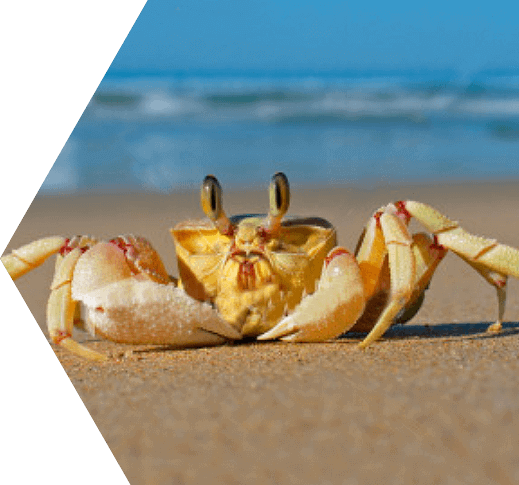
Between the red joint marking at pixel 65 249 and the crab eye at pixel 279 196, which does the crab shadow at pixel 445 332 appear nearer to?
the crab eye at pixel 279 196

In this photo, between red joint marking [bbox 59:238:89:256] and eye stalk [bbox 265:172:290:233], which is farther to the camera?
red joint marking [bbox 59:238:89:256]

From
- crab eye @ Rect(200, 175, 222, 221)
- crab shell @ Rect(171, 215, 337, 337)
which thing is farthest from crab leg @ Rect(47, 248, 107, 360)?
crab eye @ Rect(200, 175, 222, 221)

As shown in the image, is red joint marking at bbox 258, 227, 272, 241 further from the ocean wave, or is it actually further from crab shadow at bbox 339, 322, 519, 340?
the ocean wave

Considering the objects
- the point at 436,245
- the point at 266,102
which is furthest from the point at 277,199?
the point at 266,102

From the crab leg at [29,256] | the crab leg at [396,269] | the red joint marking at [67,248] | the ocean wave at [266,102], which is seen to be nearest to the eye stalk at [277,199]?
the crab leg at [396,269]

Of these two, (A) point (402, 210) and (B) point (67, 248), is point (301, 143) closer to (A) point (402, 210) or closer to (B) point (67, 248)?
(A) point (402, 210)

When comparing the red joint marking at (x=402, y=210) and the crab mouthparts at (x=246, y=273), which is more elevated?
the red joint marking at (x=402, y=210)

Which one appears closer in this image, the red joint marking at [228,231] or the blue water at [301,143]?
the red joint marking at [228,231]

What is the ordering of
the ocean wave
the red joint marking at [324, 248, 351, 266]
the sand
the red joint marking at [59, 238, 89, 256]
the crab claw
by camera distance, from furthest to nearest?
the ocean wave, the red joint marking at [59, 238, 89, 256], the red joint marking at [324, 248, 351, 266], the crab claw, the sand
